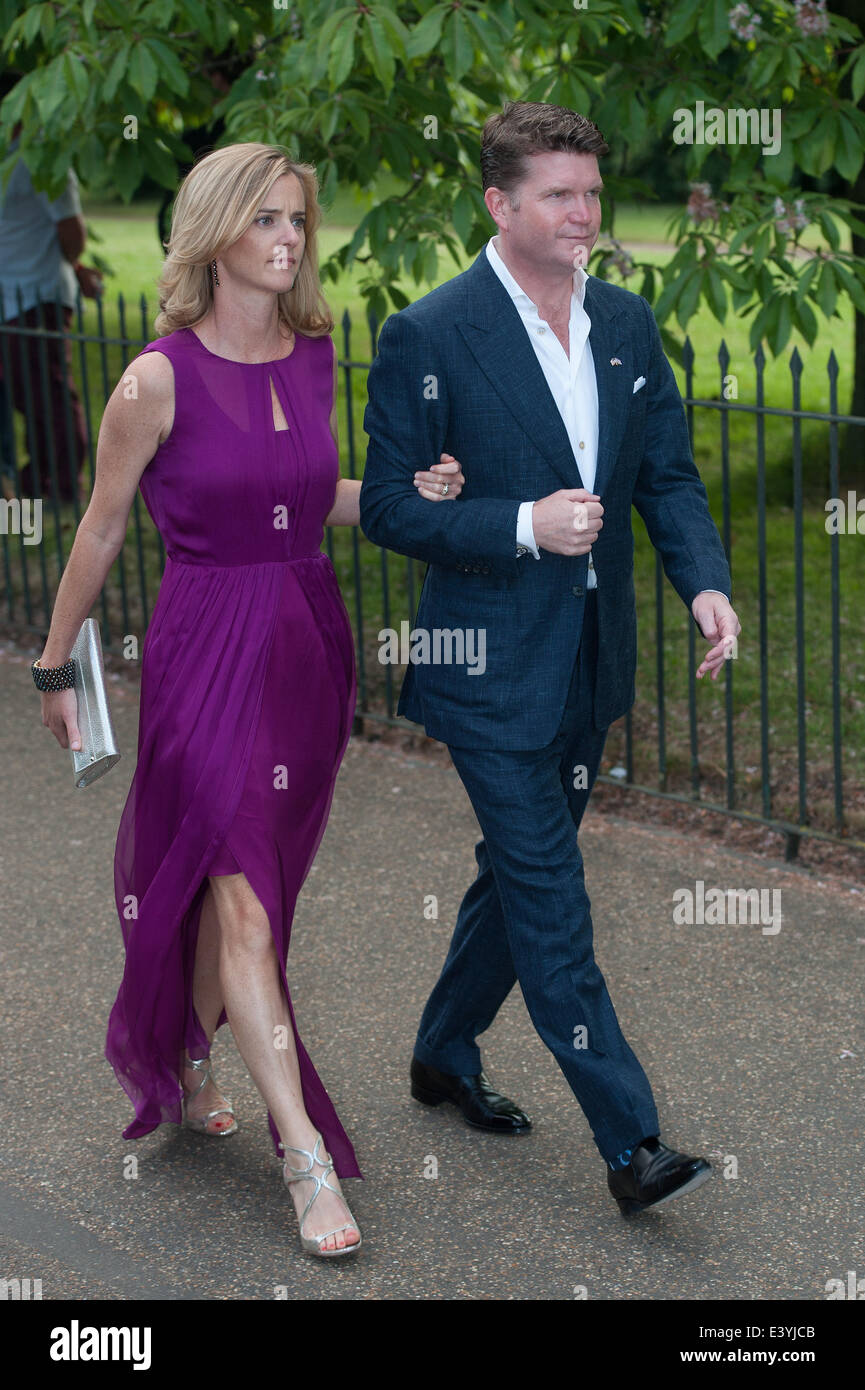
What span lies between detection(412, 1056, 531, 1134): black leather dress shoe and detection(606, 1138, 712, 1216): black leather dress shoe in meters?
0.53

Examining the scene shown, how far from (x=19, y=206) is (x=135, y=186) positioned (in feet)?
8.99

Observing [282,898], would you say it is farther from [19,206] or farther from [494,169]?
[19,206]

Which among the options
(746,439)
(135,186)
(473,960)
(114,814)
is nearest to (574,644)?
(473,960)

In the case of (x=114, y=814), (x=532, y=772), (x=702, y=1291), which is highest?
(x=532, y=772)

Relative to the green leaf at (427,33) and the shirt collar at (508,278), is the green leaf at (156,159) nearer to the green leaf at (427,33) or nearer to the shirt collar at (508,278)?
the green leaf at (427,33)

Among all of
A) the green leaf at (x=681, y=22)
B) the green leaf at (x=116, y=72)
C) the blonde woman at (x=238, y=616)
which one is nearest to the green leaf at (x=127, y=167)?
the green leaf at (x=116, y=72)

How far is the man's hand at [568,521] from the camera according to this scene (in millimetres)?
3295

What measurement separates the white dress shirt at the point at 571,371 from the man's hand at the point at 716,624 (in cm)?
24

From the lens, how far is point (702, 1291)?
3416 mm

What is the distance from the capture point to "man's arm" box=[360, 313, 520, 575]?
341 cm

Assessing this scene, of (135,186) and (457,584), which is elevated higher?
(135,186)

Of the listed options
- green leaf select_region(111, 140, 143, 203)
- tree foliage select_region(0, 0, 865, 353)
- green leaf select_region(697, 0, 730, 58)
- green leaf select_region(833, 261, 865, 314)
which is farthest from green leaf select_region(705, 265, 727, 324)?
green leaf select_region(111, 140, 143, 203)

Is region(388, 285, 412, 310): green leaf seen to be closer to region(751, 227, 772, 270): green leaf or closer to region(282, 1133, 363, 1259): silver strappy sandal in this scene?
region(751, 227, 772, 270): green leaf

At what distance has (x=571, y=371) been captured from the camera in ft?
11.6
